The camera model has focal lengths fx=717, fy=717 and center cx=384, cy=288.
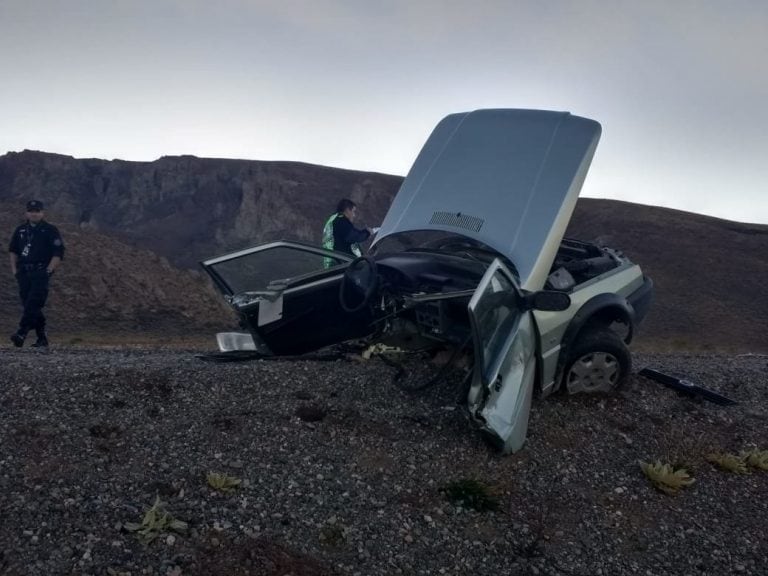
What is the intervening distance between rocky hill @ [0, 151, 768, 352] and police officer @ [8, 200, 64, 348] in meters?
9.52

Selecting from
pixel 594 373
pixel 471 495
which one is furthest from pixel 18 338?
pixel 594 373

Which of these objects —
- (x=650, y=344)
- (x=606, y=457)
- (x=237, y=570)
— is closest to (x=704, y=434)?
(x=606, y=457)

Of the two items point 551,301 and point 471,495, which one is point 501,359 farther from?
point 471,495

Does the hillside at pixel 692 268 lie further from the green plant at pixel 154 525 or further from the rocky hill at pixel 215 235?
the green plant at pixel 154 525

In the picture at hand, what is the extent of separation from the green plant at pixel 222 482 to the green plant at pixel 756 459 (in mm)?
4127

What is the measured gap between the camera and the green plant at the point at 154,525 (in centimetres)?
393

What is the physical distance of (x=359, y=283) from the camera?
628 centimetres

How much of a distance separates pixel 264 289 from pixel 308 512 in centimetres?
255

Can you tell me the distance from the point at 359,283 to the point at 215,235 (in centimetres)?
3761

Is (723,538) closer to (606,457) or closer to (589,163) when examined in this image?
(606,457)

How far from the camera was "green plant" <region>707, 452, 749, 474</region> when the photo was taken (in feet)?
18.7

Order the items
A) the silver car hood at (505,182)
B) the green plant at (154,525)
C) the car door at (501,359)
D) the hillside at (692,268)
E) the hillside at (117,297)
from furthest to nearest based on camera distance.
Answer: the hillside at (692,268)
the hillside at (117,297)
the silver car hood at (505,182)
the car door at (501,359)
the green plant at (154,525)

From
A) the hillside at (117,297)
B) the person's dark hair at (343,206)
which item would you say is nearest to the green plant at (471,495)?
the person's dark hair at (343,206)

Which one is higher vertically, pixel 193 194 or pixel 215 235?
pixel 193 194
